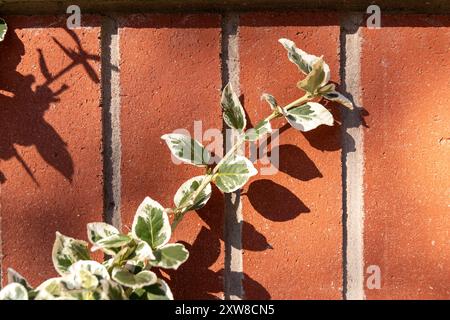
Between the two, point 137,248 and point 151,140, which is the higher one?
point 151,140

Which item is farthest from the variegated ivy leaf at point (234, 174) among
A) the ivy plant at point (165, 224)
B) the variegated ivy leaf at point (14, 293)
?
the variegated ivy leaf at point (14, 293)

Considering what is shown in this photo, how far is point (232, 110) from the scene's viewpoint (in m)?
0.66

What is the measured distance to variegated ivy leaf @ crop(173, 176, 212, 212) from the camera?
653 mm

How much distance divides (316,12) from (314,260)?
31 cm

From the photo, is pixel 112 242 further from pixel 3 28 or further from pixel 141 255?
pixel 3 28

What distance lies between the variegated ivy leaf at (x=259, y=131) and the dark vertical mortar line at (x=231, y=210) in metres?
0.03

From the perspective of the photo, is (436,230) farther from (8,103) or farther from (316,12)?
(8,103)

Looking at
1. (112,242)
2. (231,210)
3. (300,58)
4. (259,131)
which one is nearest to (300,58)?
(300,58)

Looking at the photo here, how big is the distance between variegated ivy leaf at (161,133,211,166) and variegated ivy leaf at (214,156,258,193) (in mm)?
25

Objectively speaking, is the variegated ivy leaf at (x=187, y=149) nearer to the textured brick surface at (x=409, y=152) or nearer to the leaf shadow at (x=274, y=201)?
the leaf shadow at (x=274, y=201)

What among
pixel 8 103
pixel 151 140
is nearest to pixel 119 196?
pixel 151 140

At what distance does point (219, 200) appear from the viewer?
0.68m

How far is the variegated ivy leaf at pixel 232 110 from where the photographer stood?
2.15ft

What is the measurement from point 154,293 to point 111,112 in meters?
0.23
